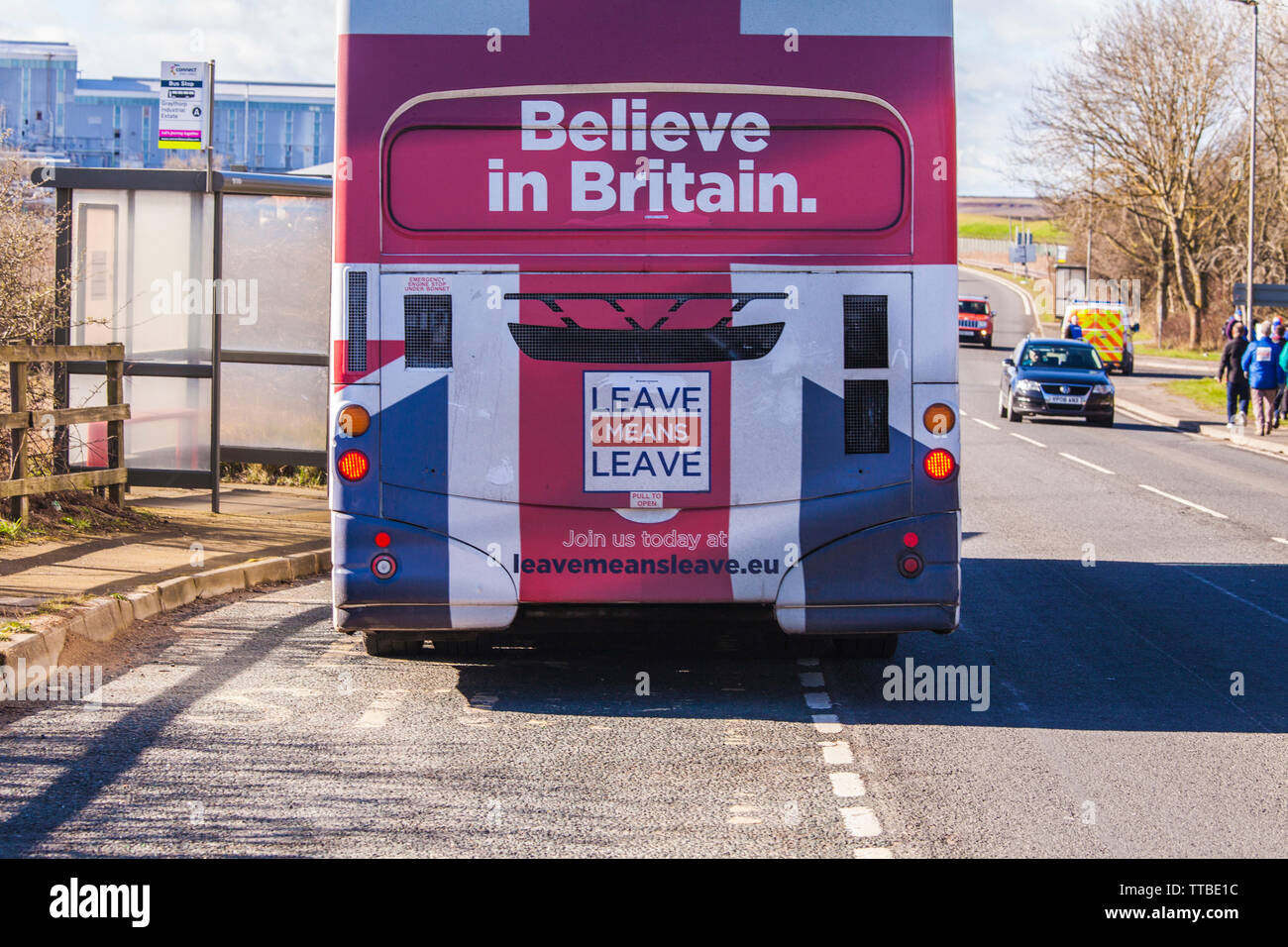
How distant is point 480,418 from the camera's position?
7.42 metres

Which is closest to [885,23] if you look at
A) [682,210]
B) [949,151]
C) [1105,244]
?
[949,151]

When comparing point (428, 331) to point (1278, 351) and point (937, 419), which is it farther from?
point (1278, 351)

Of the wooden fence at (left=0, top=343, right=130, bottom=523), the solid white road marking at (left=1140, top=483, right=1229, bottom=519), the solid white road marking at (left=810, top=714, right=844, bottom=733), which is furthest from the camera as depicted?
the solid white road marking at (left=1140, top=483, right=1229, bottom=519)

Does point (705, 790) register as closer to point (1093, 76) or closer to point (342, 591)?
point (342, 591)

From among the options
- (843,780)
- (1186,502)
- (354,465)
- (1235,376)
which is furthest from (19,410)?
(1235,376)

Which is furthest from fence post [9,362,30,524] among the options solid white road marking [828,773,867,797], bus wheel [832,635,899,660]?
solid white road marking [828,773,867,797]

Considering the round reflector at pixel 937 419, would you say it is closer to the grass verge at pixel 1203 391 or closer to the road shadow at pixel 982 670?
the road shadow at pixel 982 670

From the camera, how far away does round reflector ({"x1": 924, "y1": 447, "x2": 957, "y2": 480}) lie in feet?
24.4

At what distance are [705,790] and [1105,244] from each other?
8745 centimetres

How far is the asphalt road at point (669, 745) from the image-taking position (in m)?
5.48

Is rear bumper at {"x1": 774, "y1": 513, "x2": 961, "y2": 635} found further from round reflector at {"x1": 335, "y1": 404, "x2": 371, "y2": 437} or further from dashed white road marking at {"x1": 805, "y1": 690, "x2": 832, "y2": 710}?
round reflector at {"x1": 335, "y1": 404, "x2": 371, "y2": 437}

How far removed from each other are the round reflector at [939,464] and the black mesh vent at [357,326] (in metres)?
2.79

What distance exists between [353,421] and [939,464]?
112 inches

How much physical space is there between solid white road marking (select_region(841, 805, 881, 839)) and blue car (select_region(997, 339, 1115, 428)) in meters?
25.6
